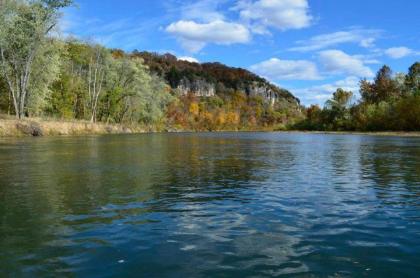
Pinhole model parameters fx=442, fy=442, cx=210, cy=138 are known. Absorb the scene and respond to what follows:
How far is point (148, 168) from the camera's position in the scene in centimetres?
2425

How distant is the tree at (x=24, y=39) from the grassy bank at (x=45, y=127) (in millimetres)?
3465

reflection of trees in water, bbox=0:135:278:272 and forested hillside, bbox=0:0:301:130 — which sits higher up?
forested hillside, bbox=0:0:301:130

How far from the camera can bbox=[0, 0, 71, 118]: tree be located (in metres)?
62.1

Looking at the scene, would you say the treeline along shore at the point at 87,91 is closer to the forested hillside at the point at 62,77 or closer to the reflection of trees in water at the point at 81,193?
the forested hillside at the point at 62,77

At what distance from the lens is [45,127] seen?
67438mm

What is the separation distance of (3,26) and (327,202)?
5517cm

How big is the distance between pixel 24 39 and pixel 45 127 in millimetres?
13257

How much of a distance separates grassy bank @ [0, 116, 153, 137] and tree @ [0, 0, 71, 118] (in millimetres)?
3465

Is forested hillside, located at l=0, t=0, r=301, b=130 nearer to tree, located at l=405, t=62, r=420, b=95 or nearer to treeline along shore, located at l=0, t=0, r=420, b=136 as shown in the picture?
treeline along shore, located at l=0, t=0, r=420, b=136

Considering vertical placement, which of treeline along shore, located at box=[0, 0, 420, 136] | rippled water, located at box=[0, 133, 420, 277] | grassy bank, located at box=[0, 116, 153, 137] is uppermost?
treeline along shore, located at box=[0, 0, 420, 136]

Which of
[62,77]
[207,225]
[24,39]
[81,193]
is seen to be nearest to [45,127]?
[24,39]

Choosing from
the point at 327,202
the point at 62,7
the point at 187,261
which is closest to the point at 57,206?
the point at 187,261

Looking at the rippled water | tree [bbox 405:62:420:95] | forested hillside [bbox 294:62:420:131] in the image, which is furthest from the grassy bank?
tree [bbox 405:62:420:95]

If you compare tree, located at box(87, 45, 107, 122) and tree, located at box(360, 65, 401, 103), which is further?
tree, located at box(360, 65, 401, 103)
